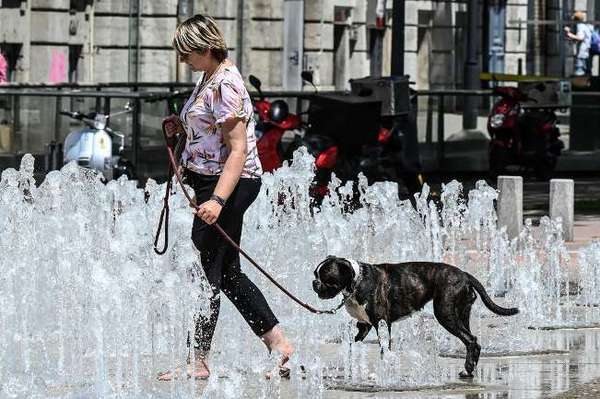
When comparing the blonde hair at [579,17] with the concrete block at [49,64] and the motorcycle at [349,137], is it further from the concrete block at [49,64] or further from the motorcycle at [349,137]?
the motorcycle at [349,137]

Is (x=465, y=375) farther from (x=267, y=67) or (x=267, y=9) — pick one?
(x=267, y=9)

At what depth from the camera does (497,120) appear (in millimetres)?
25219

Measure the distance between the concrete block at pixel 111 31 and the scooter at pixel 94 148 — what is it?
12.1 m

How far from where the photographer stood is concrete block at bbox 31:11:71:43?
31047 mm

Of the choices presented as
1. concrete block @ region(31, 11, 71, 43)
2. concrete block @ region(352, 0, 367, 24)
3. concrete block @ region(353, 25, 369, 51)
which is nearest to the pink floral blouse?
concrete block @ region(31, 11, 71, 43)

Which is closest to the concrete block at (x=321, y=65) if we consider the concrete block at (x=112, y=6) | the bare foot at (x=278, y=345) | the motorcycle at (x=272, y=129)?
the concrete block at (x=112, y=6)

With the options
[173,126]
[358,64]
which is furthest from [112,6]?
[173,126]

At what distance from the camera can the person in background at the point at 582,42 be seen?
35.4 metres

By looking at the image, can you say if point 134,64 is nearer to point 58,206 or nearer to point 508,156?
point 508,156

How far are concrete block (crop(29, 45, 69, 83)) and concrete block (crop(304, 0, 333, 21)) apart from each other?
7.67m

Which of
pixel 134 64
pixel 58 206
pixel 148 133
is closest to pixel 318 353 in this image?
pixel 58 206

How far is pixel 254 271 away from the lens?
12.4 m

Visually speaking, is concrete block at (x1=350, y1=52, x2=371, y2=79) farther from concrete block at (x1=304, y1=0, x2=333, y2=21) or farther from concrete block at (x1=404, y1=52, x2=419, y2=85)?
concrete block at (x1=404, y1=52, x2=419, y2=85)

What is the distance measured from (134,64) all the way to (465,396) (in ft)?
80.1
